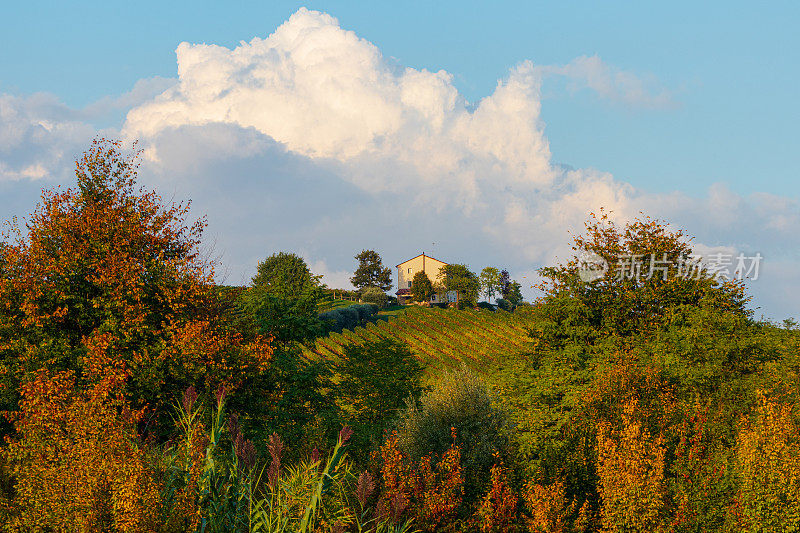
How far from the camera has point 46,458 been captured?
11211 millimetres

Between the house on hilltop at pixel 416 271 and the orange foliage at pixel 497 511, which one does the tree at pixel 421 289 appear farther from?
the orange foliage at pixel 497 511

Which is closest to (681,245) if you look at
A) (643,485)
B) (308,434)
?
(308,434)

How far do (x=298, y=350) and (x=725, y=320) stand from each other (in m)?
19.8

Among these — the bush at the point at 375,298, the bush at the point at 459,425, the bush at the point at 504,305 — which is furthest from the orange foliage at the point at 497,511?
the bush at the point at 504,305

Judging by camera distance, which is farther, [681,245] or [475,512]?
[681,245]

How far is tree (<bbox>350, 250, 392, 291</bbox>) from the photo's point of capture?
482ft

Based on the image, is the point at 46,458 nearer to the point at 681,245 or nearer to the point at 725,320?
the point at 725,320

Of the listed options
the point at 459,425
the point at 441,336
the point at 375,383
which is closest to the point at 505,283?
the point at 441,336

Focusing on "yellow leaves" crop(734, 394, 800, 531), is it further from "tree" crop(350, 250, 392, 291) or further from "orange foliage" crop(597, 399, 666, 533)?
"tree" crop(350, 250, 392, 291)

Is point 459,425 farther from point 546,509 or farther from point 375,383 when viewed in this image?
point 375,383

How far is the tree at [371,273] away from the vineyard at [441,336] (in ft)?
109

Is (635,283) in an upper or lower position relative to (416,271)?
lower

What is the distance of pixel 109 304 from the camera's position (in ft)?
80.4

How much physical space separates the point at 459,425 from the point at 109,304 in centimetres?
1452
